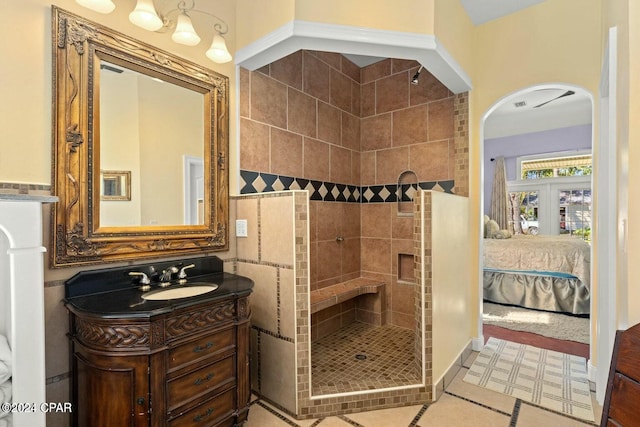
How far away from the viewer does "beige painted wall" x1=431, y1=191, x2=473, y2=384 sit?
2.09 meters

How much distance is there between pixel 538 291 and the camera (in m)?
3.89

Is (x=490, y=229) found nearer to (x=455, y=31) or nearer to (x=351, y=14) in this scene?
(x=455, y=31)

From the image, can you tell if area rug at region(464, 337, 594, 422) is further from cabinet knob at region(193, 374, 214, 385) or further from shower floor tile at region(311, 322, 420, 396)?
cabinet knob at region(193, 374, 214, 385)

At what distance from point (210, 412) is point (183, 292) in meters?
0.64

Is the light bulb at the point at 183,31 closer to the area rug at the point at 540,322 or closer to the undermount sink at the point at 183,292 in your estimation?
the undermount sink at the point at 183,292

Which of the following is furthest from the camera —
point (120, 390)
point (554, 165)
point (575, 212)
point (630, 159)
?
point (554, 165)

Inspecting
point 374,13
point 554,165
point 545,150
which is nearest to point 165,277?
point 374,13

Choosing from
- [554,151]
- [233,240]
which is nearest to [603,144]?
[233,240]

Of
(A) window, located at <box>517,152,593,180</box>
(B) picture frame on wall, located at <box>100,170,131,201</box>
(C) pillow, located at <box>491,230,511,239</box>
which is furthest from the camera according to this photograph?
(A) window, located at <box>517,152,593,180</box>

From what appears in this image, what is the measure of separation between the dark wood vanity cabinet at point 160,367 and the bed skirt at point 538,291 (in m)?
3.88

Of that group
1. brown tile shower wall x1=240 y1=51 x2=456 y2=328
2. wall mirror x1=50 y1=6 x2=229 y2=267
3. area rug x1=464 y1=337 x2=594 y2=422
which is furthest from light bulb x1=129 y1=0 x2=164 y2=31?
area rug x1=464 y1=337 x2=594 y2=422

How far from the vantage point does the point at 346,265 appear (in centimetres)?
322

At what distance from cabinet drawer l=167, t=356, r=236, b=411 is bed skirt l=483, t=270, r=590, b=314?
391cm

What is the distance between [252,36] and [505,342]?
351cm
